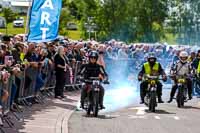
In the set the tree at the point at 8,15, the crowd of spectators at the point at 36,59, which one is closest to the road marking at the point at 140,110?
the crowd of spectators at the point at 36,59

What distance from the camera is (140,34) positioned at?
7719cm

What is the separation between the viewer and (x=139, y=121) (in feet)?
56.3

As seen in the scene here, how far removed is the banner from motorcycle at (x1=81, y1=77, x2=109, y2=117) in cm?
217

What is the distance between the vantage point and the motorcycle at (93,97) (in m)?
18.2

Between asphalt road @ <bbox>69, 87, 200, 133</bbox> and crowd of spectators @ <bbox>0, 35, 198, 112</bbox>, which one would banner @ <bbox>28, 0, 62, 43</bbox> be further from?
asphalt road @ <bbox>69, 87, 200, 133</bbox>

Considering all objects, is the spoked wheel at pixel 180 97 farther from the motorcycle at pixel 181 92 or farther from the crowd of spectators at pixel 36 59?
the crowd of spectators at pixel 36 59

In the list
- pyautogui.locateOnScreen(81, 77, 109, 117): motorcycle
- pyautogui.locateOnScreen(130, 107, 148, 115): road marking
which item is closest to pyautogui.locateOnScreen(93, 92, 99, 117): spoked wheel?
pyautogui.locateOnScreen(81, 77, 109, 117): motorcycle

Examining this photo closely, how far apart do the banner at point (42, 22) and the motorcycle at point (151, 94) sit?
130 inches

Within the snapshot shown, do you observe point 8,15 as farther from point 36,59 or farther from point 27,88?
point 27,88

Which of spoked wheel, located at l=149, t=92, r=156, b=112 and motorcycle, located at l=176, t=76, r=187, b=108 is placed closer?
spoked wheel, located at l=149, t=92, r=156, b=112

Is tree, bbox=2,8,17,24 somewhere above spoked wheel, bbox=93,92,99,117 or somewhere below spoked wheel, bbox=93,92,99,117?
above

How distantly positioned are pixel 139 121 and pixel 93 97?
5.79ft

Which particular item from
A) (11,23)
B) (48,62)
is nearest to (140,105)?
(48,62)

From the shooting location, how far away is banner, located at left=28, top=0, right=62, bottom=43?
1981cm
